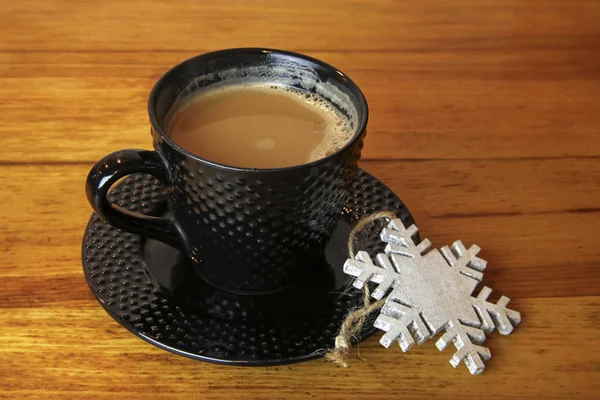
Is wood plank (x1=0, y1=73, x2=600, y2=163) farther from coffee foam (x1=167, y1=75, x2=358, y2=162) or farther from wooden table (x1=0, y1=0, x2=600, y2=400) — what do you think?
coffee foam (x1=167, y1=75, x2=358, y2=162)

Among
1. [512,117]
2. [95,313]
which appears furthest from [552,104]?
[95,313]

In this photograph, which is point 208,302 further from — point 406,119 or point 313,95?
point 406,119

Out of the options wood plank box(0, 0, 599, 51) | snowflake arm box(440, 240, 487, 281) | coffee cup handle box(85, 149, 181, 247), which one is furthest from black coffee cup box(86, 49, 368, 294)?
wood plank box(0, 0, 599, 51)

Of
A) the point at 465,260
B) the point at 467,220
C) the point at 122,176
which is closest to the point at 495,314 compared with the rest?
the point at 465,260

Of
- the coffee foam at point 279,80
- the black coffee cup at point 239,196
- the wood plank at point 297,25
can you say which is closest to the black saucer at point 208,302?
the black coffee cup at point 239,196

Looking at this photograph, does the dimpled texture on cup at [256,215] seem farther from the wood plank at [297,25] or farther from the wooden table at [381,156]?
the wood plank at [297,25]

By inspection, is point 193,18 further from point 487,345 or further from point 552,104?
Result: point 487,345
